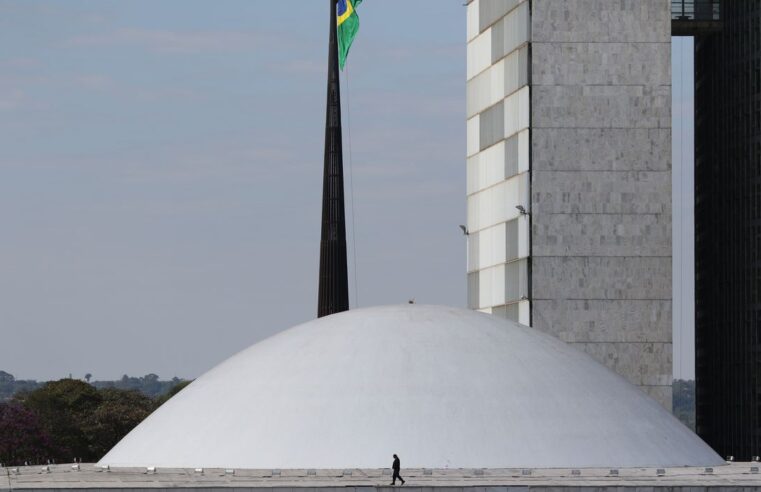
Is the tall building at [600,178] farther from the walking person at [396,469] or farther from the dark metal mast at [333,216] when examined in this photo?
the walking person at [396,469]

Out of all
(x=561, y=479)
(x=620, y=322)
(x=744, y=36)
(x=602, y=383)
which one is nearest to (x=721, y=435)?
(x=620, y=322)

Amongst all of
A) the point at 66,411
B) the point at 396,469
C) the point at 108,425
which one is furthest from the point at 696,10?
the point at 396,469

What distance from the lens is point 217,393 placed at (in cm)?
8281

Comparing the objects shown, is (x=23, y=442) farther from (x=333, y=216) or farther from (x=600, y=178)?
(x=600, y=178)

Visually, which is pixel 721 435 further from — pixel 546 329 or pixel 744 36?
pixel 744 36

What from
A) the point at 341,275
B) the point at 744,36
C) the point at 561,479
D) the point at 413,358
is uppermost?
the point at 744,36

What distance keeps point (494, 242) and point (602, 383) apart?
172 ft

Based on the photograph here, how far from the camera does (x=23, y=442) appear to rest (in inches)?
5955

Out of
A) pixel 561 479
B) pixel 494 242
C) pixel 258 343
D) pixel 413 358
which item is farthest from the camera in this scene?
pixel 494 242

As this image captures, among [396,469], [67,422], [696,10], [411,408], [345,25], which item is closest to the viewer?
[396,469]

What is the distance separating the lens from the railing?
14012 centimetres

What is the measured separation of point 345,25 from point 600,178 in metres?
25.1

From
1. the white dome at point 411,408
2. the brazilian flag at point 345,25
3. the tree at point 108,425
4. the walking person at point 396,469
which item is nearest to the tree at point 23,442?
the tree at point 108,425

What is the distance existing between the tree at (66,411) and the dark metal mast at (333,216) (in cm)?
3618
